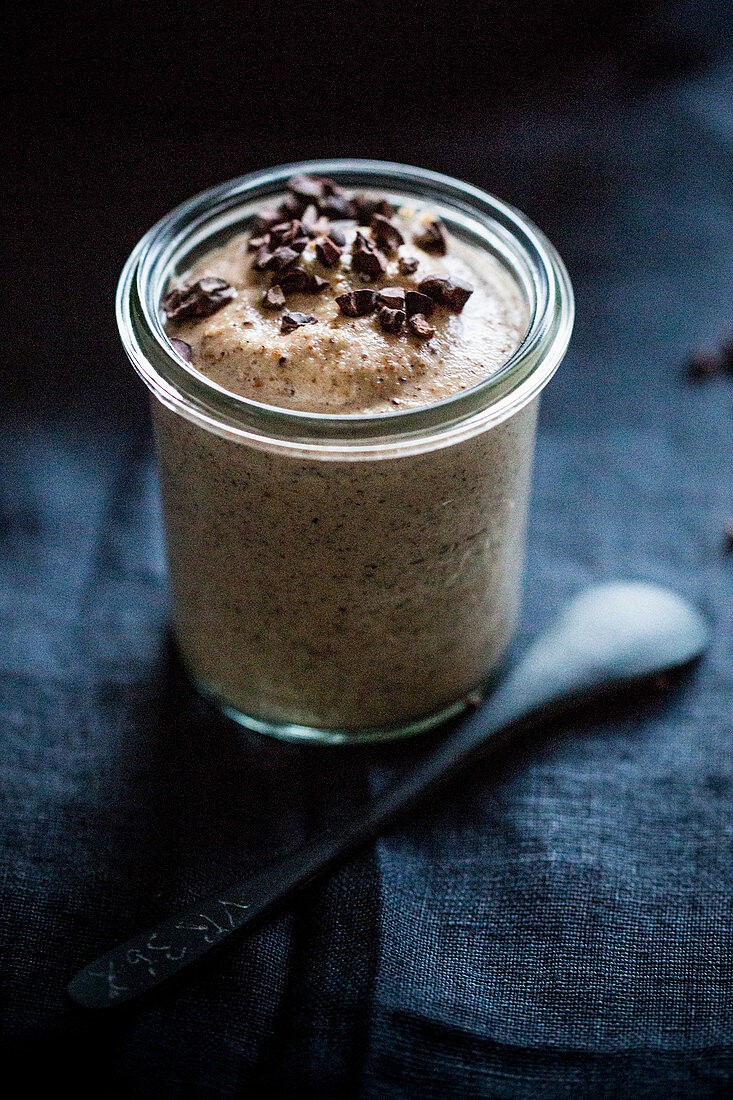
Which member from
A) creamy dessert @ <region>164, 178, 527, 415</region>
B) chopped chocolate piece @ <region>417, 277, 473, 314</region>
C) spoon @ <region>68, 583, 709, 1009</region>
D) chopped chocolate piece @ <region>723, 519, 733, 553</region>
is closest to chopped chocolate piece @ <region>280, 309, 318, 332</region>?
creamy dessert @ <region>164, 178, 527, 415</region>

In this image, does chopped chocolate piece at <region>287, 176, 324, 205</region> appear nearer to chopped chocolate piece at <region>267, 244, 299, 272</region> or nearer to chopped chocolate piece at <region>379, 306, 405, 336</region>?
chopped chocolate piece at <region>267, 244, 299, 272</region>

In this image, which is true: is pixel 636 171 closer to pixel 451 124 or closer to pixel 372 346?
pixel 451 124

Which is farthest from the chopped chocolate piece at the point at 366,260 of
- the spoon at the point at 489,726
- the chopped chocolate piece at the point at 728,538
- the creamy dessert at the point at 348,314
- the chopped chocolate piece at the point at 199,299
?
the chopped chocolate piece at the point at 728,538

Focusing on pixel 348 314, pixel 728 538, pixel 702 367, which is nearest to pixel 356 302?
pixel 348 314

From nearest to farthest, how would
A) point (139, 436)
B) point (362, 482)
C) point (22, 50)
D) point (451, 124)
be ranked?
point (362, 482) → point (139, 436) → point (22, 50) → point (451, 124)

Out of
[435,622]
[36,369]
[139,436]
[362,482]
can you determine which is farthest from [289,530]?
[36,369]

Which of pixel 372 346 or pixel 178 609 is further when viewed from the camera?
pixel 178 609

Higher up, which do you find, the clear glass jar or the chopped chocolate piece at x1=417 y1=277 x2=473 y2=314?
the chopped chocolate piece at x1=417 y1=277 x2=473 y2=314
